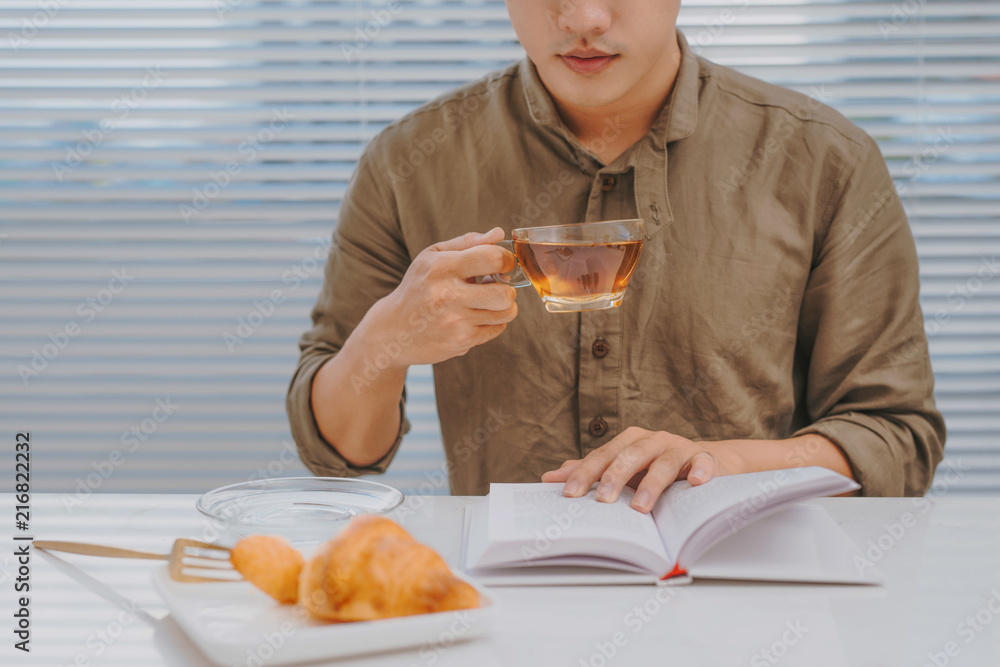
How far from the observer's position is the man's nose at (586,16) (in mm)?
1179

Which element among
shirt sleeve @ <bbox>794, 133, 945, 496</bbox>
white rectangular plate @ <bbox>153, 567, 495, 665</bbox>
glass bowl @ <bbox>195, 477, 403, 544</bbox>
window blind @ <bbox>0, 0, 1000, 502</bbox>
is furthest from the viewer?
window blind @ <bbox>0, 0, 1000, 502</bbox>

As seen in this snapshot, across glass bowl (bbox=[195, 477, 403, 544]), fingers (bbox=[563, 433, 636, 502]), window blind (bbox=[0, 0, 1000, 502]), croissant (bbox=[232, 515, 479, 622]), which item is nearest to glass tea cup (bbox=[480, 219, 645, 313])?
fingers (bbox=[563, 433, 636, 502])

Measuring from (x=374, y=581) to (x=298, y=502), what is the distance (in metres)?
0.33

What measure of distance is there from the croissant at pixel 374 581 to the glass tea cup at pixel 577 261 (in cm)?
41

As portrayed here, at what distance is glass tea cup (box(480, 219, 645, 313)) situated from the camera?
1.00 m

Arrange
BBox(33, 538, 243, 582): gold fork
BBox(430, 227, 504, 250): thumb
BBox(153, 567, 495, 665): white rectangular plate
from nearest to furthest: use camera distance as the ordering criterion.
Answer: BBox(153, 567, 495, 665): white rectangular plate
BBox(33, 538, 243, 582): gold fork
BBox(430, 227, 504, 250): thumb

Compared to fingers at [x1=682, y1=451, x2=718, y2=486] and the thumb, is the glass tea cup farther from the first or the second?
fingers at [x1=682, y1=451, x2=718, y2=486]

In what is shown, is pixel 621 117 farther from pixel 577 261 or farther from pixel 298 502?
pixel 298 502

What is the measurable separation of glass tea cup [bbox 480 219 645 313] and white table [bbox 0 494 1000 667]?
1.04ft

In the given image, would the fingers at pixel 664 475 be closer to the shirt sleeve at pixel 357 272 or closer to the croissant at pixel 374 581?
the croissant at pixel 374 581

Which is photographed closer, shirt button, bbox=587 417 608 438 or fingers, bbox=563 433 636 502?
fingers, bbox=563 433 636 502

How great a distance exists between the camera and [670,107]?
1414 millimetres

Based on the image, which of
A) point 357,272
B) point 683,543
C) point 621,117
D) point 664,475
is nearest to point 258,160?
point 357,272

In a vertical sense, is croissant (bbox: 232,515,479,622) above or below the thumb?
below
